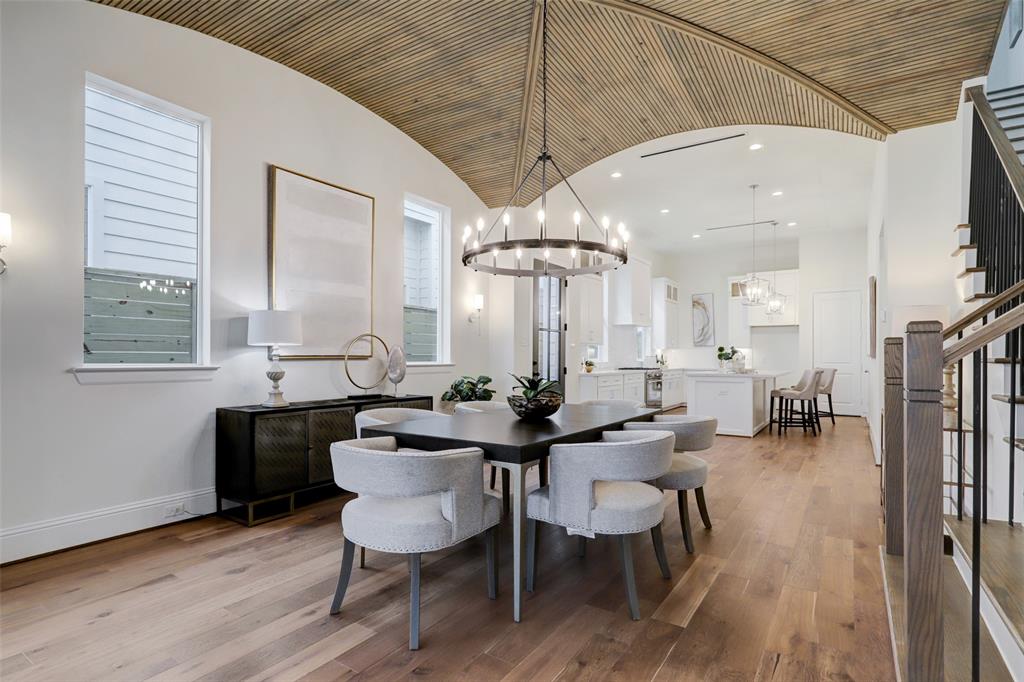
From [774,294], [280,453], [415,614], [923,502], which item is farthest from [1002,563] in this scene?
[774,294]

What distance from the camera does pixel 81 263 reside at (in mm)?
3125

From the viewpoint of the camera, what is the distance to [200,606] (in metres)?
2.34

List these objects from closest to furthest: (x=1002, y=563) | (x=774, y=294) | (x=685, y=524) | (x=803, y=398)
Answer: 1. (x=1002, y=563)
2. (x=685, y=524)
3. (x=803, y=398)
4. (x=774, y=294)

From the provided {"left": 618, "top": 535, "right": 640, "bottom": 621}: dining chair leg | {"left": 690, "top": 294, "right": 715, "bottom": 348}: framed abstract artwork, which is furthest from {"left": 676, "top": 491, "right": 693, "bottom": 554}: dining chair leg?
{"left": 690, "top": 294, "right": 715, "bottom": 348}: framed abstract artwork

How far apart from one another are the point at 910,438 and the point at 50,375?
3.99 meters

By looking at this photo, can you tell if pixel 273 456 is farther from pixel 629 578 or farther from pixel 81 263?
pixel 629 578

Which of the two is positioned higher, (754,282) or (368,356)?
(754,282)

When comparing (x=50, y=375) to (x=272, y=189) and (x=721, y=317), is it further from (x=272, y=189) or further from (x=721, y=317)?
(x=721, y=317)

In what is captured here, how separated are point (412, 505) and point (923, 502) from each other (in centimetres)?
177

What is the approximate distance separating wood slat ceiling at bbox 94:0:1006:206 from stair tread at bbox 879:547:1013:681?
3.25 meters

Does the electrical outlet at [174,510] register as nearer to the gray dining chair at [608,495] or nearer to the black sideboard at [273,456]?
the black sideboard at [273,456]

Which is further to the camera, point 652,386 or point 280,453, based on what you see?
point 652,386

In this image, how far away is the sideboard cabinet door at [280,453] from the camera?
11.5 ft

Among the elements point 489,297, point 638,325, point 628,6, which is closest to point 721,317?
point 638,325
